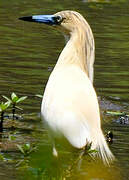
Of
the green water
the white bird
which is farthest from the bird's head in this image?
the green water

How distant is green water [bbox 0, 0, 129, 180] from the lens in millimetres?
5112

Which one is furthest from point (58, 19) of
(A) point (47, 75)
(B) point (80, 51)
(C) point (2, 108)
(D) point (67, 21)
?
(A) point (47, 75)

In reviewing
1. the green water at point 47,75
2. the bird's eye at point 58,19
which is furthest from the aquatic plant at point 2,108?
the bird's eye at point 58,19

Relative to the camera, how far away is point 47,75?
33.2ft

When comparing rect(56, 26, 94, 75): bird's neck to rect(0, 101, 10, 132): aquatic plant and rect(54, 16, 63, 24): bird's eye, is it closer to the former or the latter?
rect(54, 16, 63, 24): bird's eye

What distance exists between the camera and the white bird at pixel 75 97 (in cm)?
453

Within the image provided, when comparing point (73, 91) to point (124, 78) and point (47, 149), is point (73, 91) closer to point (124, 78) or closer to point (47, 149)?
point (47, 149)

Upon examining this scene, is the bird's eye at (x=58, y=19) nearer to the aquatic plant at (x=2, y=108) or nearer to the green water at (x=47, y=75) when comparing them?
the green water at (x=47, y=75)

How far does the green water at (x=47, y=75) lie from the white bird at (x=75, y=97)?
0.19m


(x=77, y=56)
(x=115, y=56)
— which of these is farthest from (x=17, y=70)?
(x=77, y=56)

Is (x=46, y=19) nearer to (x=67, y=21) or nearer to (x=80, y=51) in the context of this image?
(x=67, y=21)

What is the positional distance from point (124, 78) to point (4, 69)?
5.32 ft

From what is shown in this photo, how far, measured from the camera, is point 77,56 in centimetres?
546

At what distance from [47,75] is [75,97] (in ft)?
17.6
